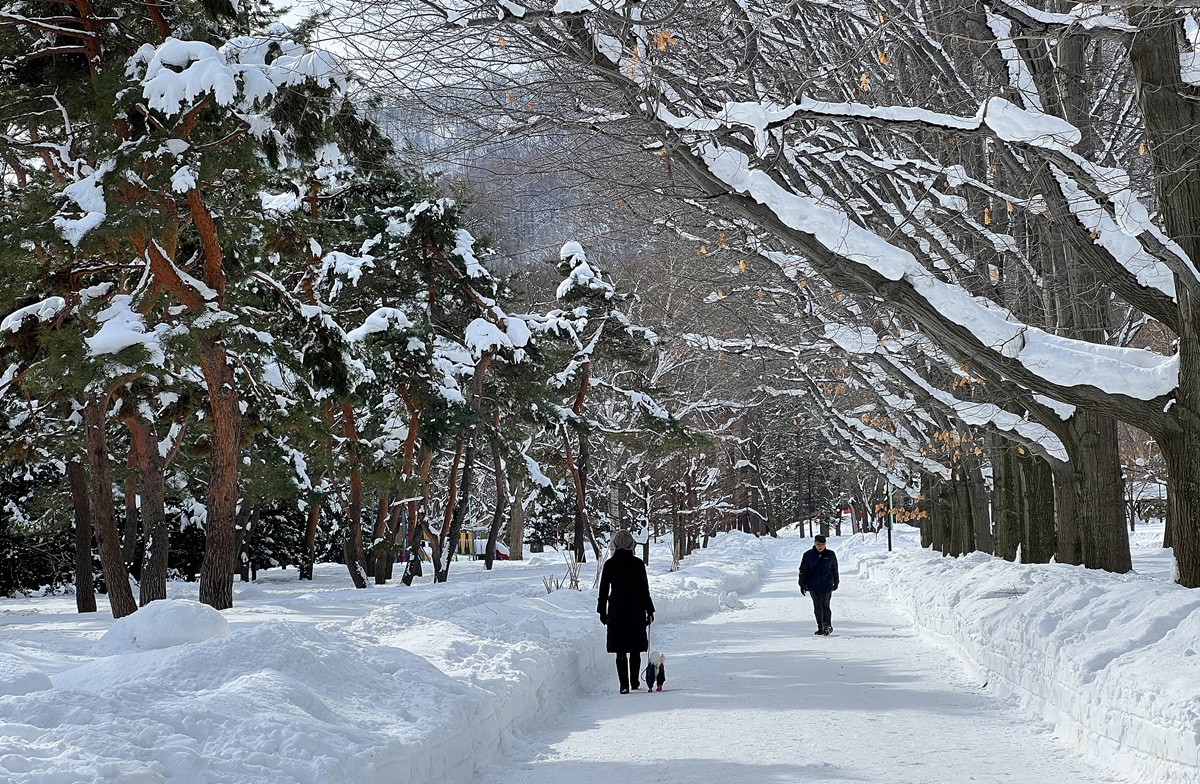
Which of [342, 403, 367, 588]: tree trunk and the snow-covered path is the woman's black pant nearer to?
the snow-covered path

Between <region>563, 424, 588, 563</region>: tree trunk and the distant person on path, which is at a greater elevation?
<region>563, 424, 588, 563</region>: tree trunk

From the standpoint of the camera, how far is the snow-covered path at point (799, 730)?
7156mm

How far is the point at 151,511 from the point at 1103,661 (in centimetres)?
1579

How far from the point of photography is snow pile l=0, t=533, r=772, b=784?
527 centimetres

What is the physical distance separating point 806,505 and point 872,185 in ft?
273

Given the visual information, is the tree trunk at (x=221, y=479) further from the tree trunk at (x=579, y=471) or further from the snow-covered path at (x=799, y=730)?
the tree trunk at (x=579, y=471)

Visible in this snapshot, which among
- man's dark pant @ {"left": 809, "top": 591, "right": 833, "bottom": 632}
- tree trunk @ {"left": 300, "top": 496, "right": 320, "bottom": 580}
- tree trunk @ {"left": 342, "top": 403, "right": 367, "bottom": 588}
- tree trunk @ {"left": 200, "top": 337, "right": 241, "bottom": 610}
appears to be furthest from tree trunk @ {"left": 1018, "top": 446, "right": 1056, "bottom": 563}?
tree trunk @ {"left": 300, "top": 496, "right": 320, "bottom": 580}

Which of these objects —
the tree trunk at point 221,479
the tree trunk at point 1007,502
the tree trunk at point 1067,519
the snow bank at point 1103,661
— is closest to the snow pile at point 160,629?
the snow bank at point 1103,661

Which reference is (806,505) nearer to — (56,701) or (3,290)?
(3,290)

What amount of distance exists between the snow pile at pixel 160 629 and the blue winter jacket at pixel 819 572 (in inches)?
392

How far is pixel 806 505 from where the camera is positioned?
320 feet

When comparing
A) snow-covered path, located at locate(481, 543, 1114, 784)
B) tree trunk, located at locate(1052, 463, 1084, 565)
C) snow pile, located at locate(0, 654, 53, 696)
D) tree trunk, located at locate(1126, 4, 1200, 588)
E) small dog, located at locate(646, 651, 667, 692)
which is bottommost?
snow-covered path, located at locate(481, 543, 1114, 784)

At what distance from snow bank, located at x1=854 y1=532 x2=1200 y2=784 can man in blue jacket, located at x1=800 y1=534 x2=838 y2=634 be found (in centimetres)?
285

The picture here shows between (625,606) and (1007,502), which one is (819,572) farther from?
(1007,502)
